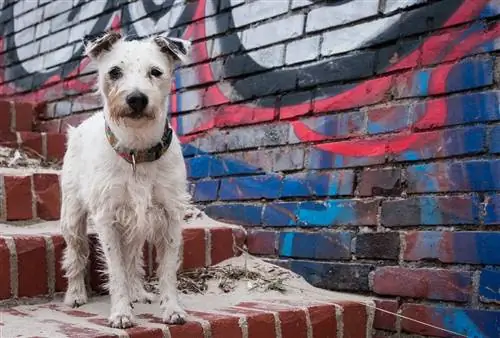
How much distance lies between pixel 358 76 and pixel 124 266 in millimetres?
1414

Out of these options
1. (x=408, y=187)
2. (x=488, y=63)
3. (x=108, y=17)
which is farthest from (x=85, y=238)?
(x=108, y=17)

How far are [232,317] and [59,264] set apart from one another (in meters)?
0.91

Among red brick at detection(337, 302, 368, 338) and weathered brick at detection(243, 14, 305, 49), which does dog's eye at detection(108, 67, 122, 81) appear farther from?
red brick at detection(337, 302, 368, 338)

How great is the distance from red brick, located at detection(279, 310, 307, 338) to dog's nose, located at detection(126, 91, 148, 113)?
101 centimetres

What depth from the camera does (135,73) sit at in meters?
2.29

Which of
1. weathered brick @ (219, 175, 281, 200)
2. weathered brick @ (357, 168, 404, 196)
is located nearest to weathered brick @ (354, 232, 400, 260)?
weathered brick @ (357, 168, 404, 196)

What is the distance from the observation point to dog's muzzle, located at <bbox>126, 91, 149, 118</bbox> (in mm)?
2197

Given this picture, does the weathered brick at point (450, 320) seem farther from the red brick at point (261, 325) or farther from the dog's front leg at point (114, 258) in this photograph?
the dog's front leg at point (114, 258)

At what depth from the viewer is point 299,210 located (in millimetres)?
3051

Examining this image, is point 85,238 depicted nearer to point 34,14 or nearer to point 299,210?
point 299,210

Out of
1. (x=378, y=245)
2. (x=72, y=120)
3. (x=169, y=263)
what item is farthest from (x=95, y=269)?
(x=72, y=120)

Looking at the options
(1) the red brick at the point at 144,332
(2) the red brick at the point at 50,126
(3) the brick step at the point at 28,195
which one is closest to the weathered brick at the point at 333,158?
(1) the red brick at the point at 144,332

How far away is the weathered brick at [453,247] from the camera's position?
2369 mm

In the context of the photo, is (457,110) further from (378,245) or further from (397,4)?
(378,245)
